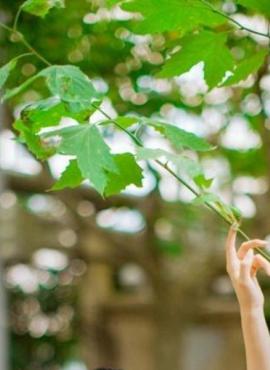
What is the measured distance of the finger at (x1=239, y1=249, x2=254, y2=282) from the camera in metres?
1.76

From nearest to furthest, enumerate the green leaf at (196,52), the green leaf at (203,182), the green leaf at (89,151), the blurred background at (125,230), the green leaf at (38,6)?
the green leaf at (89,151) → the green leaf at (203,182) → the green leaf at (38,6) → the green leaf at (196,52) → the blurred background at (125,230)

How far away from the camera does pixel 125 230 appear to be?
23.7ft

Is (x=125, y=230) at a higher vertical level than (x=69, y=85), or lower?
higher

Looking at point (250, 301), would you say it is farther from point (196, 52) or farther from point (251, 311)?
point (196, 52)

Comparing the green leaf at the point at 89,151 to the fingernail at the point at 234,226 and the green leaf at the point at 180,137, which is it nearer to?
the green leaf at the point at 180,137

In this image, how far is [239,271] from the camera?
1.77 metres

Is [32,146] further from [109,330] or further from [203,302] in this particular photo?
[109,330]

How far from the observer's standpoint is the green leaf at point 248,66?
1819 millimetres

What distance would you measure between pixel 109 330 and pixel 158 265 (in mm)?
2202

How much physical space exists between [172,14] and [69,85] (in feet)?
0.84

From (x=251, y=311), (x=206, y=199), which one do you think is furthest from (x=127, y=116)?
(x=251, y=311)

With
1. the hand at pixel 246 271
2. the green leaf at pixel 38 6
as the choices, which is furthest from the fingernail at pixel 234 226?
the green leaf at pixel 38 6

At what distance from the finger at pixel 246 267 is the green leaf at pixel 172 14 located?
1.27ft

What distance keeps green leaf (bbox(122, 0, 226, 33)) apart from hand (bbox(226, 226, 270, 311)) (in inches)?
14.1
